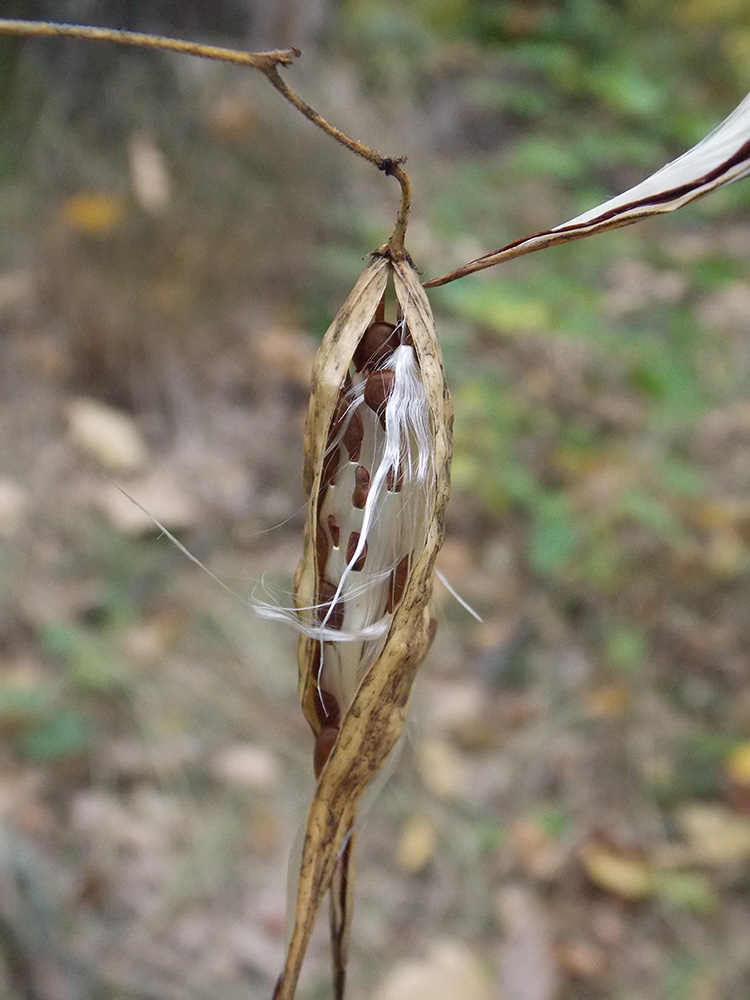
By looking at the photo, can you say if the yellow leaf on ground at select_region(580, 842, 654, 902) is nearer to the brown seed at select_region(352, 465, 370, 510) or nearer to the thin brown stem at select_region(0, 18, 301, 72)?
the brown seed at select_region(352, 465, 370, 510)

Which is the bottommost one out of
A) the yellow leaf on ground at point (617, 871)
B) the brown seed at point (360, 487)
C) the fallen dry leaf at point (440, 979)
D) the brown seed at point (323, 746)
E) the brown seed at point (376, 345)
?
the brown seed at point (323, 746)

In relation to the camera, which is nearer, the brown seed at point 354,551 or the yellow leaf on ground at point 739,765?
the brown seed at point 354,551

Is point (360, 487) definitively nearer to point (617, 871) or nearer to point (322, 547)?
point (322, 547)

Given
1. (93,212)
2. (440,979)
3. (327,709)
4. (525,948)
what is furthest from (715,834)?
(93,212)

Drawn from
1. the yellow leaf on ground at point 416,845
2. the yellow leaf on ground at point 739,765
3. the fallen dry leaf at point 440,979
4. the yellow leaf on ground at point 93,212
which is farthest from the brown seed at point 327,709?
the yellow leaf on ground at point 93,212

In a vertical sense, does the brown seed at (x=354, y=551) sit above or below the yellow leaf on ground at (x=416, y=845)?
below

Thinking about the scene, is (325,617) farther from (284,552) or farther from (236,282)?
(236,282)

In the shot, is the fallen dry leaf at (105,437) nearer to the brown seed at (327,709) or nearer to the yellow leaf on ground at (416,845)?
the yellow leaf on ground at (416,845)

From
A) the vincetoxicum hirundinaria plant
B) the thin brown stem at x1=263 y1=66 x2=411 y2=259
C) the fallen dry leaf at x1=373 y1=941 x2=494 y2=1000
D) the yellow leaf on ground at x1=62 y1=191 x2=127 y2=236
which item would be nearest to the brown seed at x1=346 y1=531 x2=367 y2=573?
the vincetoxicum hirundinaria plant
